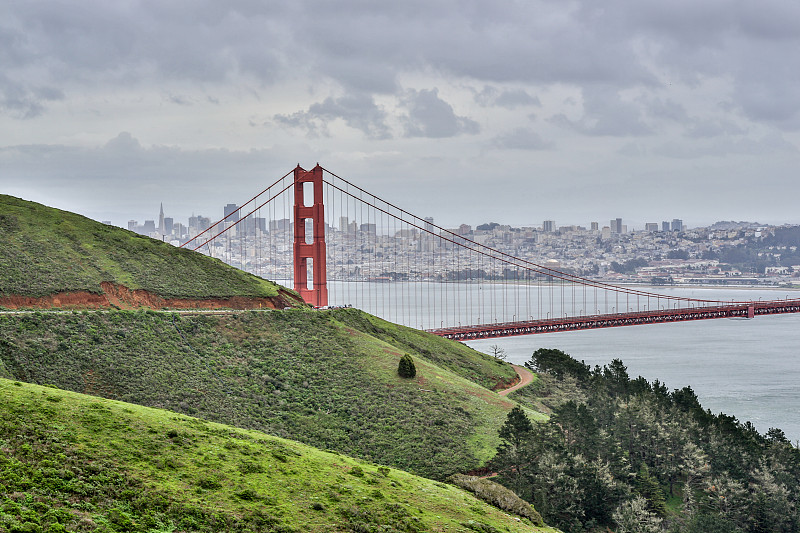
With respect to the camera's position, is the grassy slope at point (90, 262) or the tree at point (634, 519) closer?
the tree at point (634, 519)

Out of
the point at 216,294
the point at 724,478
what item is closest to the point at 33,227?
the point at 216,294

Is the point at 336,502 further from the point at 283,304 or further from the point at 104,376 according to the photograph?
the point at 283,304

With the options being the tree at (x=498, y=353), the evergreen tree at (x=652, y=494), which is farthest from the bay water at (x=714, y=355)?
the evergreen tree at (x=652, y=494)

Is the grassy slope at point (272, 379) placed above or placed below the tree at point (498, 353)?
above

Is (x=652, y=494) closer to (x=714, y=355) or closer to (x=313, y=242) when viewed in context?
(x=313, y=242)

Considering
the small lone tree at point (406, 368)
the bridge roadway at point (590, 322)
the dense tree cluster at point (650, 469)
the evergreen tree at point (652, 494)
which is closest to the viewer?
the dense tree cluster at point (650, 469)

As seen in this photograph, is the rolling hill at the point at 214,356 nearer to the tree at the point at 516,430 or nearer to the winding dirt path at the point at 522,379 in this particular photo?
the tree at the point at 516,430

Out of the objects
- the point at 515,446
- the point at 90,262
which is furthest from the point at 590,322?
the point at 90,262
